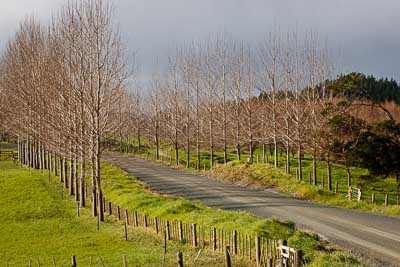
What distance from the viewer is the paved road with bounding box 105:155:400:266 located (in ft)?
60.2

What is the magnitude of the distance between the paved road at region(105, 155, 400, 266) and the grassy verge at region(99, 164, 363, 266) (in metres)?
1.65

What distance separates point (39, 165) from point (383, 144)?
36.1 m

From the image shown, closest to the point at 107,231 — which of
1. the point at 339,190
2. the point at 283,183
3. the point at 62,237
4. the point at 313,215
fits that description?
the point at 62,237

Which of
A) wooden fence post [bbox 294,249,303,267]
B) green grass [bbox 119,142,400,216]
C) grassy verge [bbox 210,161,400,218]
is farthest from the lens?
green grass [bbox 119,142,400,216]

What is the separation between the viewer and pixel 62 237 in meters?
23.9

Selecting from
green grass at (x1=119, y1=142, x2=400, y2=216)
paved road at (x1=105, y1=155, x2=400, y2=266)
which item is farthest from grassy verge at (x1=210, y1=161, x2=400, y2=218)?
paved road at (x1=105, y1=155, x2=400, y2=266)

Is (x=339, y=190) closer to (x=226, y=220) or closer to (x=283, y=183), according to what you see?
(x=283, y=183)

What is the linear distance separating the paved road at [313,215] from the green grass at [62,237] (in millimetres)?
5444

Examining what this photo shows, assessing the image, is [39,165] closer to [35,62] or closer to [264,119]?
[35,62]

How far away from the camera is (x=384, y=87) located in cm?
12706

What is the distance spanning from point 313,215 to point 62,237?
39.2ft

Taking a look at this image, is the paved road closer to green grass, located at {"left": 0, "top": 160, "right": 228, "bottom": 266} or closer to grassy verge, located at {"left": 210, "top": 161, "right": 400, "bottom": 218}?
grassy verge, located at {"left": 210, "top": 161, "right": 400, "bottom": 218}

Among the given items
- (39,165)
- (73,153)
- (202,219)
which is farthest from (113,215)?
(39,165)

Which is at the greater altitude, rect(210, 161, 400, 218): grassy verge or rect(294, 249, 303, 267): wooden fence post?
rect(294, 249, 303, 267): wooden fence post
